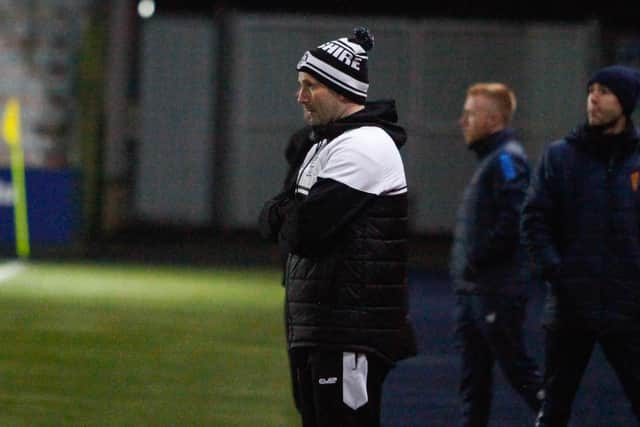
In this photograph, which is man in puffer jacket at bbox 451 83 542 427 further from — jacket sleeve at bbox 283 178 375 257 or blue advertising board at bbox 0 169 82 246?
blue advertising board at bbox 0 169 82 246

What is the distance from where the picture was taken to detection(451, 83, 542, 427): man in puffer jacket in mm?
7680

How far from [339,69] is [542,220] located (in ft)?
5.50

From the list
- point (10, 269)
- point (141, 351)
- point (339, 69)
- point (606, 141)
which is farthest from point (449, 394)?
point (10, 269)

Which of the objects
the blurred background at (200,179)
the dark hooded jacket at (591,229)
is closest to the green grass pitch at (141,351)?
the blurred background at (200,179)

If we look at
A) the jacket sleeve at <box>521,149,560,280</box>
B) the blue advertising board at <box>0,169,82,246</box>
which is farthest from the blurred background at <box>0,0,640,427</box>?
the jacket sleeve at <box>521,149,560,280</box>

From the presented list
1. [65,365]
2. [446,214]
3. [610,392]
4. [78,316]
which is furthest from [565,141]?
[446,214]

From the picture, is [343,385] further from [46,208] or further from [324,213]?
[46,208]

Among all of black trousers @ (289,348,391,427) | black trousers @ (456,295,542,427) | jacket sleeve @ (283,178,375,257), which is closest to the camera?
jacket sleeve @ (283,178,375,257)

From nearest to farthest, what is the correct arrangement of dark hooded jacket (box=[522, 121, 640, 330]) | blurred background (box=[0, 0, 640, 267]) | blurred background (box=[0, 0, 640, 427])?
A: dark hooded jacket (box=[522, 121, 640, 330]), blurred background (box=[0, 0, 640, 427]), blurred background (box=[0, 0, 640, 267])

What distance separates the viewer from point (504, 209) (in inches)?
305

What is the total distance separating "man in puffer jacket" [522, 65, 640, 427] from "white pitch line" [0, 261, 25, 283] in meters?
10.1

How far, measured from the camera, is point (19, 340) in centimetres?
1110

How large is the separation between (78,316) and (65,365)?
2.89m

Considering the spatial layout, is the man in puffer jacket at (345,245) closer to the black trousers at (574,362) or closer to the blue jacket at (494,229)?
the black trousers at (574,362)
